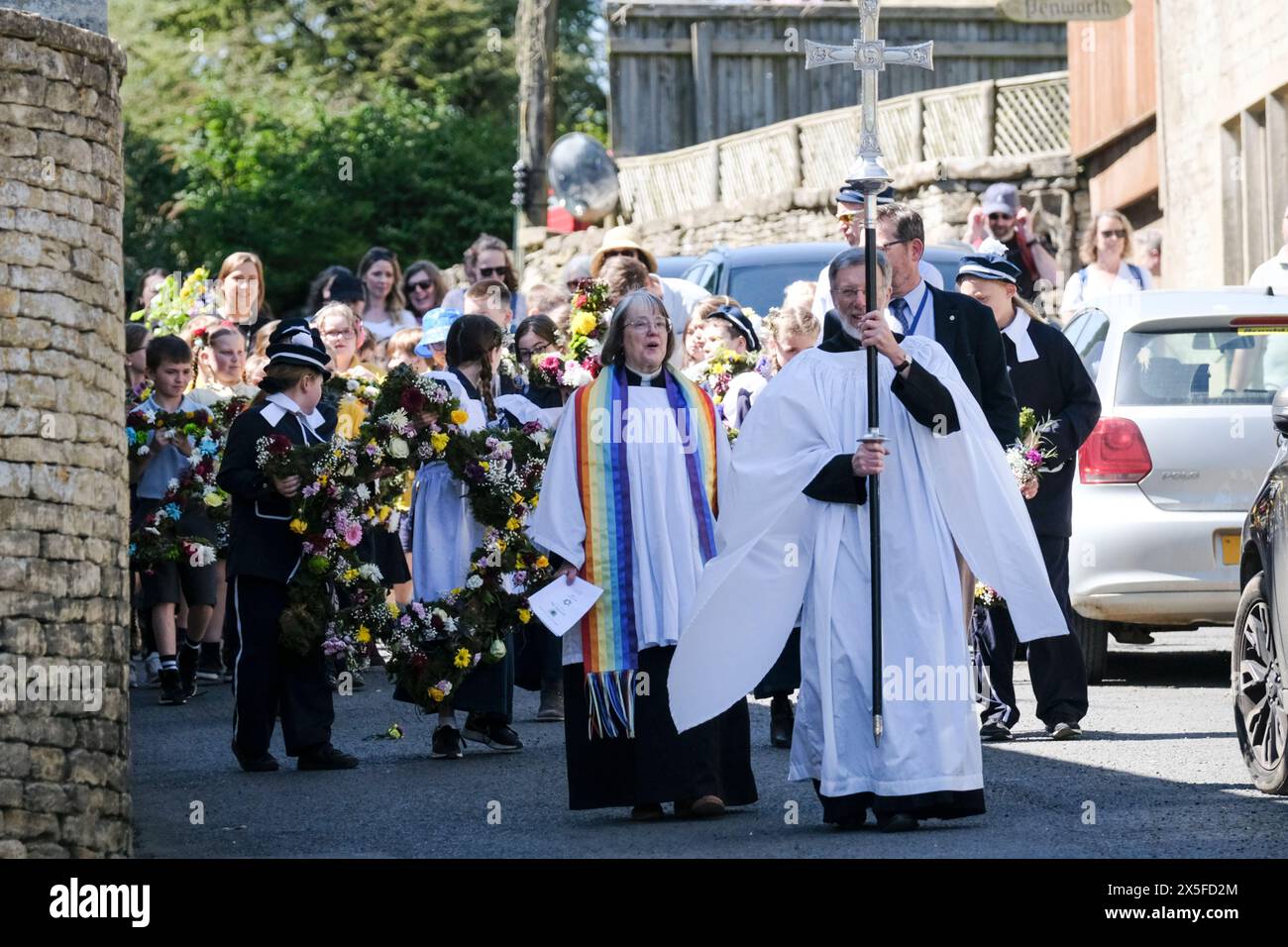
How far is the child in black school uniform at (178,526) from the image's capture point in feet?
47.0

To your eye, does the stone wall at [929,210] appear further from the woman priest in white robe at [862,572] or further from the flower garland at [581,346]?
the woman priest in white robe at [862,572]

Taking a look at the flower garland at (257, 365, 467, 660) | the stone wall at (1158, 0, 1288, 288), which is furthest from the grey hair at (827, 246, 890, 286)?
the stone wall at (1158, 0, 1288, 288)

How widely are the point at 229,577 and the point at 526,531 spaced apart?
136 centimetres

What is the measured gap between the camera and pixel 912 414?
8.96m

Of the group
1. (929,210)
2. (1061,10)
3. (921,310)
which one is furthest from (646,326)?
(929,210)

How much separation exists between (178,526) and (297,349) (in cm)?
322

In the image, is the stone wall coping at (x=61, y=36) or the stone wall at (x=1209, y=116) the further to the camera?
the stone wall at (x=1209, y=116)

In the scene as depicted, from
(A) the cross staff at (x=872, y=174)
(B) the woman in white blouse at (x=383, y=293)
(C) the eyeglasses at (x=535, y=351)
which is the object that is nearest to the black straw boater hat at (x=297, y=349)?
(C) the eyeglasses at (x=535, y=351)

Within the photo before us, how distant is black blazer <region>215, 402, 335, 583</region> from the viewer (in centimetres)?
1133

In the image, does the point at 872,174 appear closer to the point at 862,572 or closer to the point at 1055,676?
the point at 862,572
